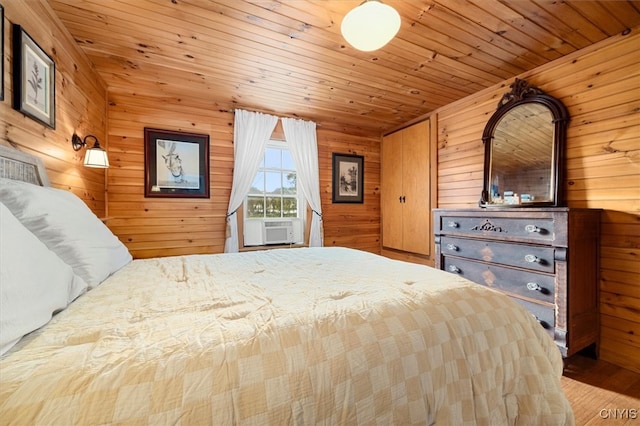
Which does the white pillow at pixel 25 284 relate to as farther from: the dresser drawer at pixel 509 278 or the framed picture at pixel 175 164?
the dresser drawer at pixel 509 278

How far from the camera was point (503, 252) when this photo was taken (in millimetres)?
2051

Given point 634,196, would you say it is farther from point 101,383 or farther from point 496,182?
point 101,383

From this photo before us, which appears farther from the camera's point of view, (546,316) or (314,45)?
(314,45)

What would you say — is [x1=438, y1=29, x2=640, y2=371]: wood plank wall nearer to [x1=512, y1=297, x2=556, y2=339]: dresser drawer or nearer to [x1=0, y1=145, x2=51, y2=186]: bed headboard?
[x1=512, y1=297, x2=556, y2=339]: dresser drawer

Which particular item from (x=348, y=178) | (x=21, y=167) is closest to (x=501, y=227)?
(x=348, y=178)

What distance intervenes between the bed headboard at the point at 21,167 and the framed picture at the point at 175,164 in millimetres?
1334

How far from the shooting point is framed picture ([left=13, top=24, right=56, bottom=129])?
1.38 m

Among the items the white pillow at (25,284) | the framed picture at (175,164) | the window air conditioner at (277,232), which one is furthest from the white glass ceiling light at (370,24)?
the window air conditioner at (277,232)

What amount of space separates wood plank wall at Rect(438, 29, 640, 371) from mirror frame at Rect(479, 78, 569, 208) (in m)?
0.07

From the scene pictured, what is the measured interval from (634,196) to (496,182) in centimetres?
89

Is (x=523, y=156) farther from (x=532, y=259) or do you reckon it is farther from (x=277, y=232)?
(x=277, y=232)

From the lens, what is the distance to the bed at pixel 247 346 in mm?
568

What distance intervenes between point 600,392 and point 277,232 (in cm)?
294

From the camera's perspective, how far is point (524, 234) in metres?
1.92
